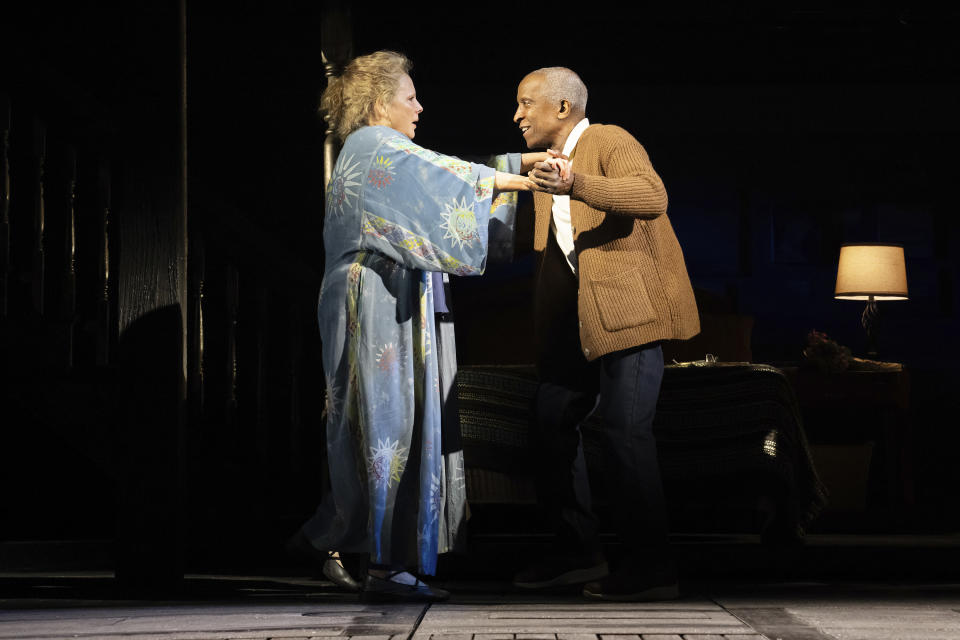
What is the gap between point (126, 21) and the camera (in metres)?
3.39

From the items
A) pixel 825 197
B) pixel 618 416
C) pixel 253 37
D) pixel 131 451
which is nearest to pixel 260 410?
pixel 131 451

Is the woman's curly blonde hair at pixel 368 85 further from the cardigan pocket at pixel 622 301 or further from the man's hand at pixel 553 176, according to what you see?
the cardigan pocket at pixel 622 301

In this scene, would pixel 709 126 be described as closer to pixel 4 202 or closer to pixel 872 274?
pixel 872 274

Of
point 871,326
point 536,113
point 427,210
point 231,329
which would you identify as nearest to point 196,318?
point 231,329

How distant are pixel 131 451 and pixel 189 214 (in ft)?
3.27

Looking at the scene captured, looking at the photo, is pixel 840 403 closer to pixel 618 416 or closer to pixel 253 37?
pixel 618 416

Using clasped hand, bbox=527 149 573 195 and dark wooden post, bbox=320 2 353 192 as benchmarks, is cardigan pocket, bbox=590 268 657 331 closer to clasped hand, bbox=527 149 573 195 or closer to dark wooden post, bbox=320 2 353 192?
clasped hand, bbox=527 149 573 195

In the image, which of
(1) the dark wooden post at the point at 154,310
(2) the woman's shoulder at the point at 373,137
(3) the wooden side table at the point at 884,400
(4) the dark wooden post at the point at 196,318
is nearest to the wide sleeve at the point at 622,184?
(2) the woman's shoulder at the point at 373,137

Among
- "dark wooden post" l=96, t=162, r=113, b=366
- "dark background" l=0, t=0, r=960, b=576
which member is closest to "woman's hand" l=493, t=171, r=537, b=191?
"dark wooden post" l=96, t=162, r=113, b=366

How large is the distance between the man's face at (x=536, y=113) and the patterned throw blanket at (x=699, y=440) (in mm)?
1510

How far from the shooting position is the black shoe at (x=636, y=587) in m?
2.85

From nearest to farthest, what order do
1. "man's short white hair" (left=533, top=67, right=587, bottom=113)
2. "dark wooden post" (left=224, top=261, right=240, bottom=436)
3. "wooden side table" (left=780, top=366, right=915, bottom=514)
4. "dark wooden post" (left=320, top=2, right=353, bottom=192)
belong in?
1. "man's short white hair" (left=533, top=67, right=587, bottom=113)
2. "dark wooden post" (left=320, top=2, right=353, bottom=192)
3. "dark wooden post" (left=224, top=261, right=240, bottom=436)
4. "wooden side table" (left=780, top=366, right=915, bottom=514)

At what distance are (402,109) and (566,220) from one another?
57 centimetres

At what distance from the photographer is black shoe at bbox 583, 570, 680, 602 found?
9.36ft
